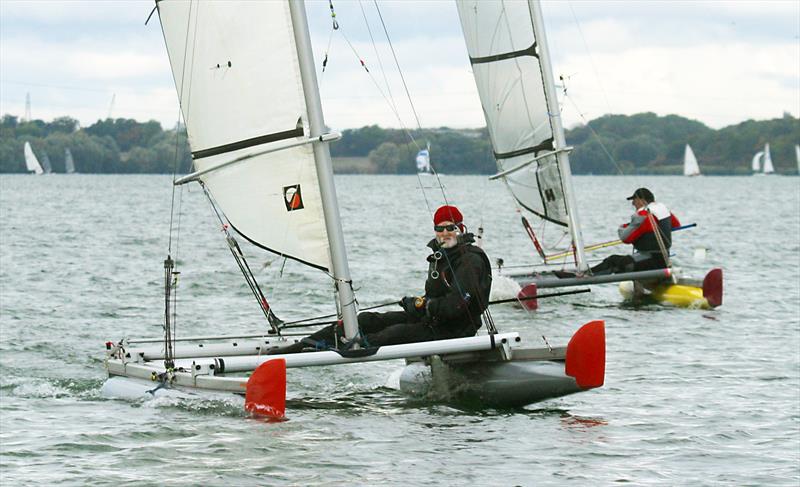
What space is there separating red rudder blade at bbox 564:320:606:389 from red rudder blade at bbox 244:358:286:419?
2.32 meters

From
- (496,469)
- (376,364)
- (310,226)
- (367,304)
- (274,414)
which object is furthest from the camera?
(367,304)

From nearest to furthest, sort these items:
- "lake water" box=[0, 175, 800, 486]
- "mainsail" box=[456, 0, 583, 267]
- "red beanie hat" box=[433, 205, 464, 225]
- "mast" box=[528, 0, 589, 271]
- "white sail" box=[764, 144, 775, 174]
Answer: "lake water" box=[0, 175, 800, 486] < "red beanie hat" box=[433, 205, 464, 225] < "mast" box=[528, 0, 589, 271] < "mainsail" box=[456, 0, 583, 267] < "white sail" box=[764, 144, 775, 174]

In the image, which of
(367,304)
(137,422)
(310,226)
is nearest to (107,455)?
(137,422)

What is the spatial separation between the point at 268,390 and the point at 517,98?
1074cm

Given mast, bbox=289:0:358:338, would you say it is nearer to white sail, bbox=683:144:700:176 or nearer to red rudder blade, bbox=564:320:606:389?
red rudder blade, bbox=564:320:606:389

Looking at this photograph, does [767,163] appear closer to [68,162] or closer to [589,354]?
[68,162]

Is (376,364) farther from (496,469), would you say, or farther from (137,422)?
(496,469)

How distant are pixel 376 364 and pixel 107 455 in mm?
4685

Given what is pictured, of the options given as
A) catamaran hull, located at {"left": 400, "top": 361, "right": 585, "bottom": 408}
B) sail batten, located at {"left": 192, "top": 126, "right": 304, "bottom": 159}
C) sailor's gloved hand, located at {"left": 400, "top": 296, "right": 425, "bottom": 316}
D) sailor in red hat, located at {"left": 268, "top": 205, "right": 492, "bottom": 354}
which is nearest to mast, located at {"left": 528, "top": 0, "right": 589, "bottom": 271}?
catamaran hull, located at {"left": 400, "top": 361, "right": 585, "bottom": 408}

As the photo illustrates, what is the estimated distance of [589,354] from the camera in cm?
1039

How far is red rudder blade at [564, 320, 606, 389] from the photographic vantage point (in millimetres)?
10367

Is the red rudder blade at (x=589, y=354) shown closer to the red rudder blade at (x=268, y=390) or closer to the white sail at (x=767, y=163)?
the red rudder blade at (x=268, y=390)

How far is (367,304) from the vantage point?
2006 cm

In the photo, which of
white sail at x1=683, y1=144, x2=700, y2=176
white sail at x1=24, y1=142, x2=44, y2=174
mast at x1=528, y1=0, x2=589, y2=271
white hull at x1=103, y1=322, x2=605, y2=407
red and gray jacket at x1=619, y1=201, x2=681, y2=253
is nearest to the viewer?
white hull at x1=103, y1=322, x2=605, y2=407
